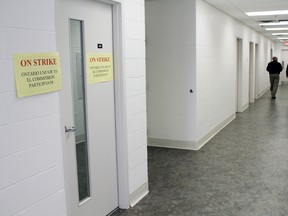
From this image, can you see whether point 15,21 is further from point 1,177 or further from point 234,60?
point 234,60

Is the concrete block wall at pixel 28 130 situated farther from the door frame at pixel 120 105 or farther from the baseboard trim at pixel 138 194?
the baseboard trim at pixel 138 194

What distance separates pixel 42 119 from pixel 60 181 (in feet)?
1.65

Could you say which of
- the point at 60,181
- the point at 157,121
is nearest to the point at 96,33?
the point at 60,181

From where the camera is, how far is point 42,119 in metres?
2.17

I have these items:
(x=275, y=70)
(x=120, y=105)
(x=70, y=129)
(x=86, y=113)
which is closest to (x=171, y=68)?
(x=120, y=105)

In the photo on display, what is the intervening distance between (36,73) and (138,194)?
2.11 metres

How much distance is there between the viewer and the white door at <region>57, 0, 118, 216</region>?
269cm

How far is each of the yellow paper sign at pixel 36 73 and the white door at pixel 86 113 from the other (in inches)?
13.7

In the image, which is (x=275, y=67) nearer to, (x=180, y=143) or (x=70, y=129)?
(x=180, y=143)

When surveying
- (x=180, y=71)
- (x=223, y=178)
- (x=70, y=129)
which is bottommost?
(x=223, y=178)

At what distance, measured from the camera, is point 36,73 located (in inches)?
83.7

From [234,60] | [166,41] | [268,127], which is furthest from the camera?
[234,60]

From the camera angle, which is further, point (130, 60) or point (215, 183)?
point (215, 183)

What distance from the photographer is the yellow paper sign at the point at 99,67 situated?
9.65 feet
